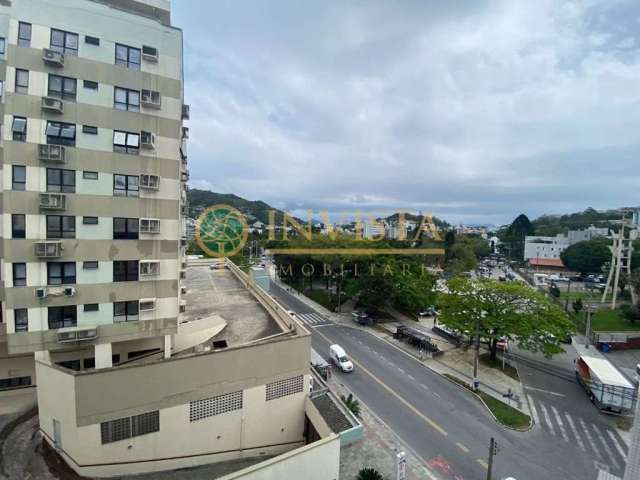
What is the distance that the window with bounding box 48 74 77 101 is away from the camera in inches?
508

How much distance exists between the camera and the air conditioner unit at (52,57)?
1253 cm

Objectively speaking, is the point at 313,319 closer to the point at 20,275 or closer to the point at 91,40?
the point at 20,275

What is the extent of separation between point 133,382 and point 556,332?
85.5 feet

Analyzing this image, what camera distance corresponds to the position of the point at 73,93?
1320 cm

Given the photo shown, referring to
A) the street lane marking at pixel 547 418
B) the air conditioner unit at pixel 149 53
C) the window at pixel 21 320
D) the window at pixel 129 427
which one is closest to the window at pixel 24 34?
the air conditioner unit at pixel 149 53

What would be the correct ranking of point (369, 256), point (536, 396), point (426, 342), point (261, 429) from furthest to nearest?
1. point (369, 256)
2. point (426, 342)
3. point (536, 396)
4. point (261, 429)

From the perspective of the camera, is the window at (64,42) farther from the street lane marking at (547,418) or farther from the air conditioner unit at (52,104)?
the street lane marking at (547,418)

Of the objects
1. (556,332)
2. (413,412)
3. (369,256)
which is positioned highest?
(369,256)

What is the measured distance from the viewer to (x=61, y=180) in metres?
13.1

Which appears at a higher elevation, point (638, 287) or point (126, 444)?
point (638, 287)

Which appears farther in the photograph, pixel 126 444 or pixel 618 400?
pixel 618 400

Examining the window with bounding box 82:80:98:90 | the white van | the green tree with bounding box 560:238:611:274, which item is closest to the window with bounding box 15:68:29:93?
the window with bounding box 82:80:98:90

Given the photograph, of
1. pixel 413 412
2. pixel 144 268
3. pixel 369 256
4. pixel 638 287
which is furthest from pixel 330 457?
pixel 638 287

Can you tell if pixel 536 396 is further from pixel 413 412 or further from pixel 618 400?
pixel 413 412
